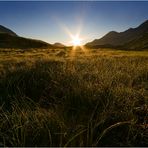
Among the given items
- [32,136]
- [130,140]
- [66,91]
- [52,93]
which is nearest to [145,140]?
[130,140]

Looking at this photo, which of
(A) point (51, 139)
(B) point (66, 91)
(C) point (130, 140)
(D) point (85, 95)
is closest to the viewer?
(A) point (51, 139)

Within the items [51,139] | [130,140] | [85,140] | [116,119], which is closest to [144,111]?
[116,119]

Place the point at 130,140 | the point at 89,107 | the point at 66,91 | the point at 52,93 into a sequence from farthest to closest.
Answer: the point at 52,93
the point at 66,91
the point at 89,107
the point at 130,140

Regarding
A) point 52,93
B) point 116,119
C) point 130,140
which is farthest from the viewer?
point 52,93

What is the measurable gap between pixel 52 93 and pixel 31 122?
1.87 metres

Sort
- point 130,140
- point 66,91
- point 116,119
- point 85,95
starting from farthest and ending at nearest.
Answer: point 66,91 → point 85,95 → point 116,119 → point 130,140

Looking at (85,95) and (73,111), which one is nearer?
(73,111)

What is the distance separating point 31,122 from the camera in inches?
121

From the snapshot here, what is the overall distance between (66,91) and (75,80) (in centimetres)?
56

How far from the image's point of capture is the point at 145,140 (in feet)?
10.2

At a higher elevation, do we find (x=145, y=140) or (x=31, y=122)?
(x=31, y=122)

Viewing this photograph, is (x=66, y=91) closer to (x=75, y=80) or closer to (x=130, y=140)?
(x=75, y=80)

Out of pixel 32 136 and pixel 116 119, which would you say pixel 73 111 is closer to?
pixel 116 119

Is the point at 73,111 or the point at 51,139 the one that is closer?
the point at 51,139
